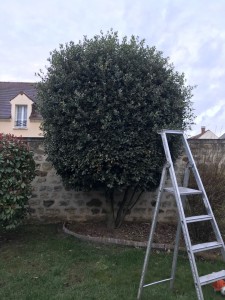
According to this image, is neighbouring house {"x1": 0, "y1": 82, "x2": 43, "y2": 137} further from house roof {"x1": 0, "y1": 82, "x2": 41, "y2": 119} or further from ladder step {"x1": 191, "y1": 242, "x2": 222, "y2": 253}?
ladder step {"x1": 191, "y1": 242, "x2": 222, "y2": 253}

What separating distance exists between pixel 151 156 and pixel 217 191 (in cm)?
125

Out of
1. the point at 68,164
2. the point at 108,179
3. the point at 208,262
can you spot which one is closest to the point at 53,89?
the point at 68,164

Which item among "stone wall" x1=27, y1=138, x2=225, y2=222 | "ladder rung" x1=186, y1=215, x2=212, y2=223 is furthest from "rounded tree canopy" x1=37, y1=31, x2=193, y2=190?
"ladder rung" x1=186, y1=215, x2=212, y2=223

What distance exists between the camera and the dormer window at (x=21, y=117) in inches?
988

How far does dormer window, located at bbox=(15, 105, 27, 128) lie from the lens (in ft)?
82.3

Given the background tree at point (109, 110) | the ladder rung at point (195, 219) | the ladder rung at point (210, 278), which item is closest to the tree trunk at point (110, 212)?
the background tree at point (109, 110)

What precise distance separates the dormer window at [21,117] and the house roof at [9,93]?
25.6 inches

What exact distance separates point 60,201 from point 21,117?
19.8m

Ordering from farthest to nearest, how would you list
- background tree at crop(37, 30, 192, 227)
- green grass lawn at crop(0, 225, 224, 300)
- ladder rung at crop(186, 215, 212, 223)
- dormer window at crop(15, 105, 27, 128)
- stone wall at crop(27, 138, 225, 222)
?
1. dormer window at crop(15, 105, 27, 128)
2. stone wall at crop(27, 138, 225, 222)
3. background tree at crop(37, 30, 192, 227)
4. green grass lawn at crop(0, 225, 224, 300)
5. ladder rung at crop(186, 215, 212, 223)

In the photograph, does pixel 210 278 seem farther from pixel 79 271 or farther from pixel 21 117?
pixel 21 117

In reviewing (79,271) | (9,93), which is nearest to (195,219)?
(79,271)

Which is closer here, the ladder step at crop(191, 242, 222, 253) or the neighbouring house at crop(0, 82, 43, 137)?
the ladder step at crop(191, 242, 222, 253)

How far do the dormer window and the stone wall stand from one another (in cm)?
1925

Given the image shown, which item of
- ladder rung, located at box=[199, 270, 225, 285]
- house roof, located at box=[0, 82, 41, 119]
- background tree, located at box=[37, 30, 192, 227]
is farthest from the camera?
house roof, located at box=[0, 82, 41, 119]
